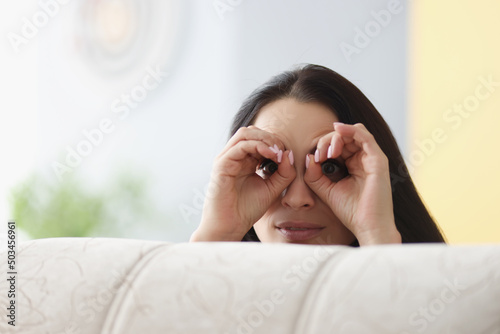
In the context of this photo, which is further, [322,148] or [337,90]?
[337,90]

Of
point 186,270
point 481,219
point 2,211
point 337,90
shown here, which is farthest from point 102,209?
point 186,270

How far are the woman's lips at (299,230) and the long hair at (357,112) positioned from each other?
0.83ft

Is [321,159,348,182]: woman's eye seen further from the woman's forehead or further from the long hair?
the long hair

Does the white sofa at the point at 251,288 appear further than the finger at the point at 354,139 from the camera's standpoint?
No

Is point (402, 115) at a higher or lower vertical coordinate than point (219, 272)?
lower

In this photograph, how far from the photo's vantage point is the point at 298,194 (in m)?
1.25

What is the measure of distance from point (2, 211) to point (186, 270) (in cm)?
327

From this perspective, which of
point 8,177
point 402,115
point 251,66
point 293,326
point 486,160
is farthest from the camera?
point 8,177

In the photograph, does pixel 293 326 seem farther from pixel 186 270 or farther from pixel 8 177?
pixel 8 177

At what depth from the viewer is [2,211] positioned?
3.59m

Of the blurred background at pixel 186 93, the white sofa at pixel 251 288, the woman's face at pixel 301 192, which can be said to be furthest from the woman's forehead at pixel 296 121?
the blurred background at pixel 186 93

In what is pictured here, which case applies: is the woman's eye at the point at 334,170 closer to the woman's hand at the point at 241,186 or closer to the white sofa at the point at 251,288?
the woman's hand at the point at 241,186

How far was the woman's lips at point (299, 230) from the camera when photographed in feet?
4.18

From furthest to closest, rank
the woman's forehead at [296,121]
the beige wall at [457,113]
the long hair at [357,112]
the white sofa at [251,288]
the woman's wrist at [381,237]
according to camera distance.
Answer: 1. the beige wall at [457,113]
2. the long hair at [357,112]
3. the woman's forehead at [296,121]
4. the woman's wrist at [381,237]
5. the white sofa at [251,288]
